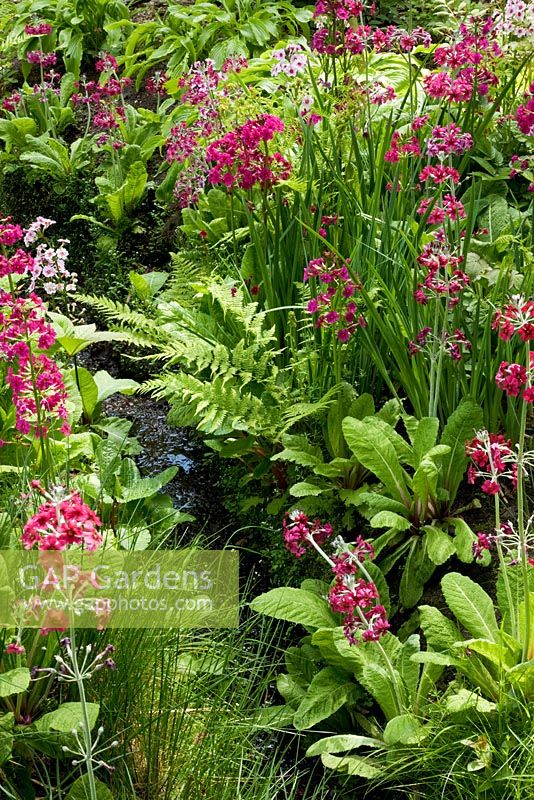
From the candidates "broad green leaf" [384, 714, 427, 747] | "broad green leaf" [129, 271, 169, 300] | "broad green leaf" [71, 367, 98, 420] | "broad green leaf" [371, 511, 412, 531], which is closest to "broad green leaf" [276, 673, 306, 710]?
"broad green leaf" [384, 714, 427, 747]

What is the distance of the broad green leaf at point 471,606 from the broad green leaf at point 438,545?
179mm

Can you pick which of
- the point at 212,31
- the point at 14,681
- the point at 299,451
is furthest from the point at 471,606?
the point at 212,31

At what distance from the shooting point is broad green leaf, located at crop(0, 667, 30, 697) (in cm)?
218

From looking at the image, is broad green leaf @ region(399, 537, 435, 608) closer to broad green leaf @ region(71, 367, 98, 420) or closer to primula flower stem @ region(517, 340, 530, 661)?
primula flower stem @ region(517, 340, 530, 661)

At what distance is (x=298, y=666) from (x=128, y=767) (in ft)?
2.42

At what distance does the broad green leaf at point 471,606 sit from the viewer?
2678 millimetres

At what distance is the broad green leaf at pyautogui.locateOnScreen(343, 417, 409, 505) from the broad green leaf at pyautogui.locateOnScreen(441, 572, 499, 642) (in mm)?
449

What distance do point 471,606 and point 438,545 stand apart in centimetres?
31

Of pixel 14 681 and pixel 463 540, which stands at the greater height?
pixel 14 681

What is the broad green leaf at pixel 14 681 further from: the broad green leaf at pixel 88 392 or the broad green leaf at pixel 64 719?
the broad green leaf at pixel 88 392

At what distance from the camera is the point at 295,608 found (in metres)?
2.86

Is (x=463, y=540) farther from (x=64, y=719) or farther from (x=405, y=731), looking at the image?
(x=64, y=719)

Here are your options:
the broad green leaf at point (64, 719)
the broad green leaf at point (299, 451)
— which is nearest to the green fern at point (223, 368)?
the broad green leaf at point (299, 451)

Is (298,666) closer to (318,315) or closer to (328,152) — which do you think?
(318,315)
